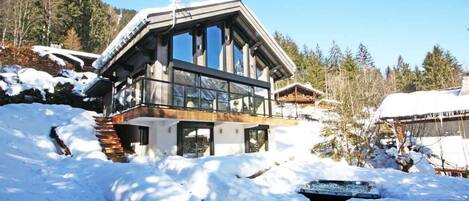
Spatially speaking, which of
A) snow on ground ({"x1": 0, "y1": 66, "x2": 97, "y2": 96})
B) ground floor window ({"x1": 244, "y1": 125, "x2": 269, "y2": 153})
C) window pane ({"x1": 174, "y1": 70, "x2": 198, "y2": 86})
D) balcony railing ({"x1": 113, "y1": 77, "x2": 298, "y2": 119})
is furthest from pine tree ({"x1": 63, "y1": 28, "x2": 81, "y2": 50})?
window pane ({"x1": 174, "y1": 70, "x2": 198, "y2": 86})

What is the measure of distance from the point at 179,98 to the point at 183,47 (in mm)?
2428

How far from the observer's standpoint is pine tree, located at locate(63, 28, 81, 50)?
3691 centimetres

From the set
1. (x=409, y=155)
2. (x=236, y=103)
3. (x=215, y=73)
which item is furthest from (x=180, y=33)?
(x=409, y=155)

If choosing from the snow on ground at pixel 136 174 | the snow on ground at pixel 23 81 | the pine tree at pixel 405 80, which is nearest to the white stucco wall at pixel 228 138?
the snow on ground at pixel 136 174

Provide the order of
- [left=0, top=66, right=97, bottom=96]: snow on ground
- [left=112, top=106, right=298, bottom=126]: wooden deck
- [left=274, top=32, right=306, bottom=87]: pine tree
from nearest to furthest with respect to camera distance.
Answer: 1. [left=112, top=106, right=298, bottom=126]: wooden deck
2. [left=0, top=66, right=97, bottom=96]: snow on ground
3. [left=274, top=32, right=306, bottom=87]: pine tree

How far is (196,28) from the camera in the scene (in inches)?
525

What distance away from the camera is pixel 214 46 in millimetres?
14227

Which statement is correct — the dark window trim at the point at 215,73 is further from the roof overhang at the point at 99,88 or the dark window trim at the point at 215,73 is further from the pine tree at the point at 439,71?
the pine tree at the point at 439,71

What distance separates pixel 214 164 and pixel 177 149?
260 centimetres

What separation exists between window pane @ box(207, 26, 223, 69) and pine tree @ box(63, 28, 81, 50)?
28.8m

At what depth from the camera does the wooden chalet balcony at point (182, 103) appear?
10289 millimetres

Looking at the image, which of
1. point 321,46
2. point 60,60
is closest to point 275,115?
point 60,60

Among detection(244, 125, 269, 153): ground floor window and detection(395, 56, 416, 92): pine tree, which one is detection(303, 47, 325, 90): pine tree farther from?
detection(244, 125, 269, 153): ground floor window

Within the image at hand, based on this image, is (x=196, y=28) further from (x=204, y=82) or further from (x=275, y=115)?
(x=275, y=115)
